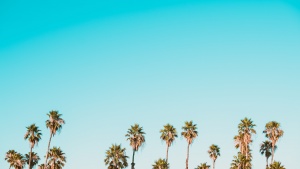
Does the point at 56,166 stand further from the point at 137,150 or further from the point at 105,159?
the point at 137,150

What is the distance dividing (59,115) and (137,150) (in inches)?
801

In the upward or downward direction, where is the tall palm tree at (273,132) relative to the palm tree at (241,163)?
upward

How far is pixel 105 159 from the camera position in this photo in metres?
76.5

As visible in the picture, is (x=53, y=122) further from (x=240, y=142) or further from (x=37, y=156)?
(x=240, y=142)

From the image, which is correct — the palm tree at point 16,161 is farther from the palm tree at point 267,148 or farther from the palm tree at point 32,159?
the palm tree at point 267,148

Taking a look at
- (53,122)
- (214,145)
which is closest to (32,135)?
(53,122)

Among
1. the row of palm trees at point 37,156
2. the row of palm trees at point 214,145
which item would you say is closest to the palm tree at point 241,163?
the row of palm trees at point 214,145

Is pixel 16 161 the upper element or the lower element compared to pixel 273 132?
lower

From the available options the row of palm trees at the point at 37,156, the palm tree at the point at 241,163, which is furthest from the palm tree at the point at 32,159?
the palm tree at the point at 241,163

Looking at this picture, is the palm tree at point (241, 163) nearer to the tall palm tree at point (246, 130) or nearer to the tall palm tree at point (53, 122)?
the tall palm tree at point (246, 130)

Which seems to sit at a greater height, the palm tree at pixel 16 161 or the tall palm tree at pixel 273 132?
the tall palm tree at pixel 273 132

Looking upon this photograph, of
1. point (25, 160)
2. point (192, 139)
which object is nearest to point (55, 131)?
point (25, 160)

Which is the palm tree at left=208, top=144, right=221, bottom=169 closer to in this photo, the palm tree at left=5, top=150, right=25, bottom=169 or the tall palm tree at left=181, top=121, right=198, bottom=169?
the tall palm tree at left=181, top=121, right=198, bottom=169

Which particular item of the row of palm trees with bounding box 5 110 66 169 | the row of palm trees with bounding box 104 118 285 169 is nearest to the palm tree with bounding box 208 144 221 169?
the row of palm trees with bounding box 104 118 285 169
